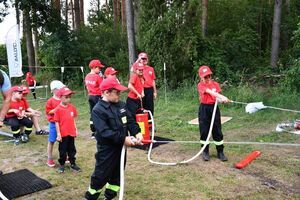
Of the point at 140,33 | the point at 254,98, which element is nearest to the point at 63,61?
the point at 140,33

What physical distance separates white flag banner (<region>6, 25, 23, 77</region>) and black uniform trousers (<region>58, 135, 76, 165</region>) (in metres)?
8.40

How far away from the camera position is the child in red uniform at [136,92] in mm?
6984

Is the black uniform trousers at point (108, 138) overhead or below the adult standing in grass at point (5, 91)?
below

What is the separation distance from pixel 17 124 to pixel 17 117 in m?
0.16

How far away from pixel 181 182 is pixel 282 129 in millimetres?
3685

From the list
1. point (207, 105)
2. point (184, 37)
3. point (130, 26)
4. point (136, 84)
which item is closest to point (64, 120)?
point (136, 84)

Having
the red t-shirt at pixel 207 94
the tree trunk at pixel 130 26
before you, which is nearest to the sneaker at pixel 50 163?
the red t-shirt at pixel 207 94

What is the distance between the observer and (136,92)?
693 cm

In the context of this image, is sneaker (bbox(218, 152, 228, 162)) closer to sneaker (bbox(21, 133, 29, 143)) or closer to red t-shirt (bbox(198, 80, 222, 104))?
red t-shirt (bbox(198, 80, 222, 104))

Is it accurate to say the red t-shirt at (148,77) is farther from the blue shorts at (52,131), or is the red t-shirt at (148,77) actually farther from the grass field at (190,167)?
the blue shorts at (52,131)

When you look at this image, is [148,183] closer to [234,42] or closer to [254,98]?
[254,98]

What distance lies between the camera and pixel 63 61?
754 inches

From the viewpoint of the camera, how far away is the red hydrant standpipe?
543cm

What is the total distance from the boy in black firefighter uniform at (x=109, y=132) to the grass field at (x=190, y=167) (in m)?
0.79
